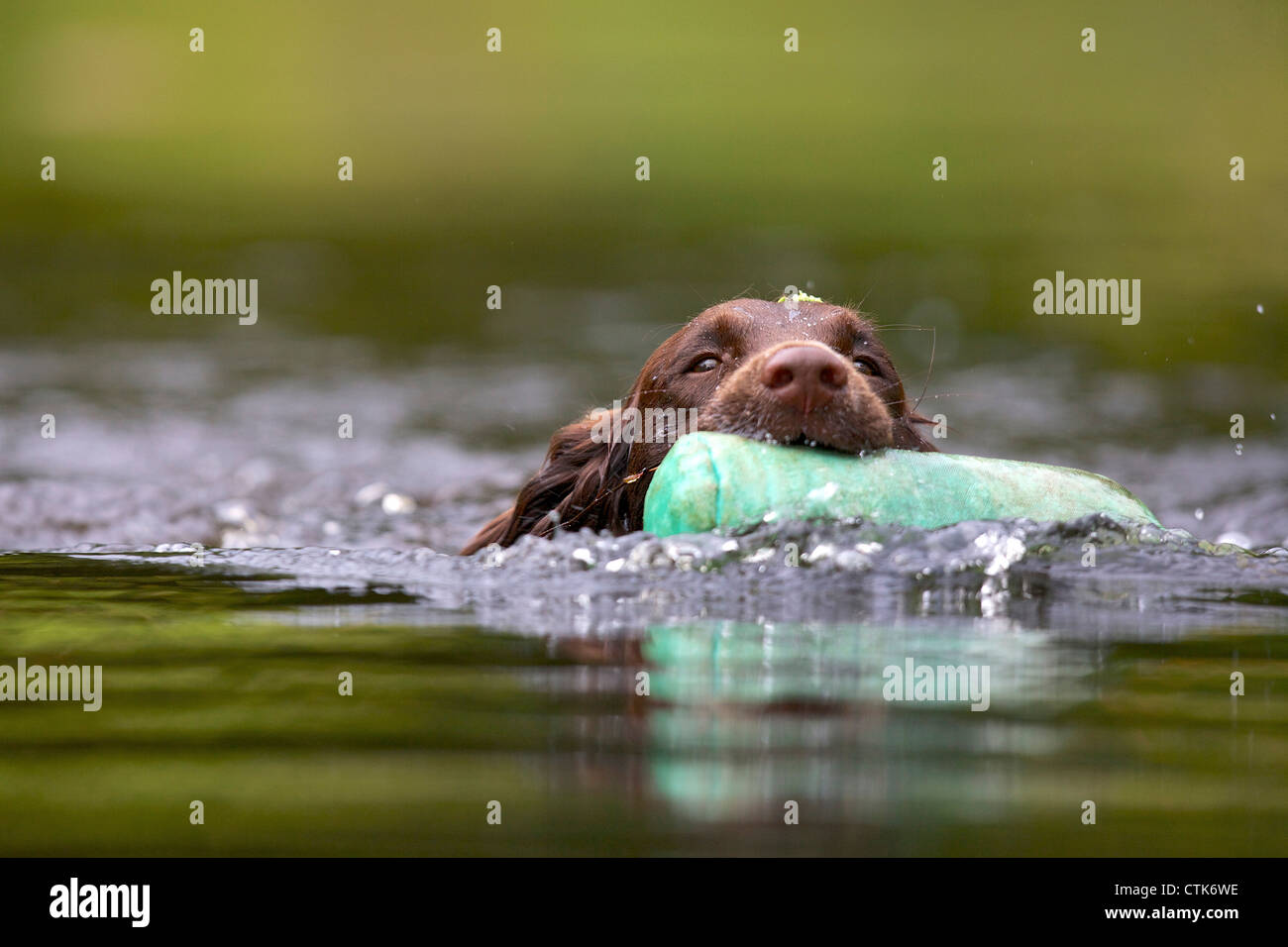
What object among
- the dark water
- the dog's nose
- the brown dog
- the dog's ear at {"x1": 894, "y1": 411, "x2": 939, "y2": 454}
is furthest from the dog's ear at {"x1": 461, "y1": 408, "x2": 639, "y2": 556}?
the dog's nose

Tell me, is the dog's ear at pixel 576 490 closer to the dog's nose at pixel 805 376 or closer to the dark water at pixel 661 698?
the dark water at pixel 661 698

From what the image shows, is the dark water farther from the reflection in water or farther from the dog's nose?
the dog's nose

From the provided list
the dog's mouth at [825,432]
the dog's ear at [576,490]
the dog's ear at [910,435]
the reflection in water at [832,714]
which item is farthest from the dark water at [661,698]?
the dog's ear at [910,435]

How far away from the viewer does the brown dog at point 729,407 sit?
182 inches

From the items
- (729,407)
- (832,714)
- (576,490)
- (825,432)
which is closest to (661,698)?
(832,714)

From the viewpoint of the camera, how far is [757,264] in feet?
44.7

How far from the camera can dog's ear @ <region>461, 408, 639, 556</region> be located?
577 centimetres

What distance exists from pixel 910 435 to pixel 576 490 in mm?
1272

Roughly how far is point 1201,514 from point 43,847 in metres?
7.95

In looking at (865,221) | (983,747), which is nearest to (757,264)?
(865,221)

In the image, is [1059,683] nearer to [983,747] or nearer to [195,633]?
[983,747]

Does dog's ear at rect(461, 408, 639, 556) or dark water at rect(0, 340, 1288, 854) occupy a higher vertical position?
dog's ear at rect(461, 408, 639, 556)

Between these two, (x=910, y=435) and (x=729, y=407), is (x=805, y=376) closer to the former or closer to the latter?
(x=729, y=407)
